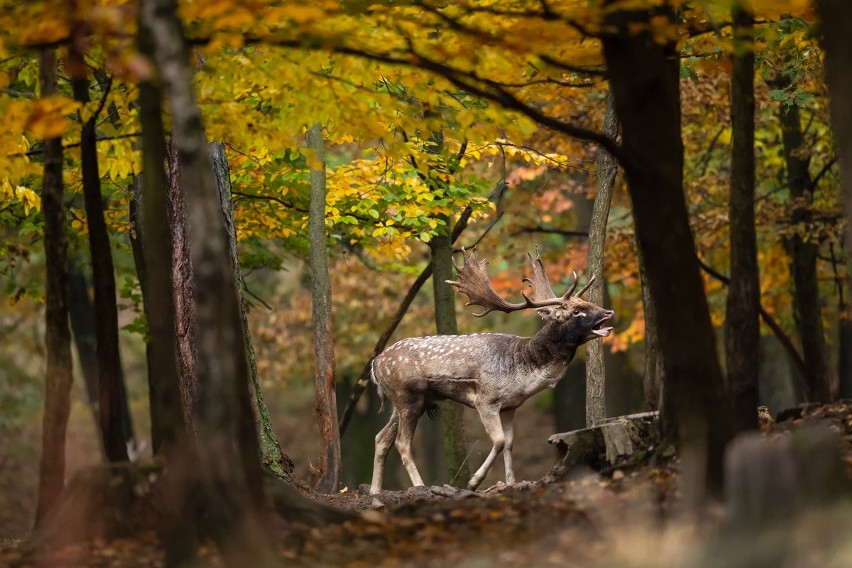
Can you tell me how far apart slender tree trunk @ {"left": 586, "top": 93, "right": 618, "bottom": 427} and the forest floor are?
3950mm

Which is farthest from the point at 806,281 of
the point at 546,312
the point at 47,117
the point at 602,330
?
the point at 47,117

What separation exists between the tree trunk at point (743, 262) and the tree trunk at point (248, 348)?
5598mm

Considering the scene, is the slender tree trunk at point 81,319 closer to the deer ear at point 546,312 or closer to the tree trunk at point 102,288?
the deer ear at point 546,312

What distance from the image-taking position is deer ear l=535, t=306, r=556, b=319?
1472 cm

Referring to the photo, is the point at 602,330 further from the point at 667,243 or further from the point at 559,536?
the point at 559,536

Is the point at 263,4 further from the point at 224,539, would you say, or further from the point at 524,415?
the point at 524,415

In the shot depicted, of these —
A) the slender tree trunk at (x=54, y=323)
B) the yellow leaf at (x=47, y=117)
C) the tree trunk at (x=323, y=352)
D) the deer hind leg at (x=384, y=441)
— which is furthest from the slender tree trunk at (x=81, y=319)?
the yellow leaf at (x=47, y=117)

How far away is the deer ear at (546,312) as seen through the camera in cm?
1472

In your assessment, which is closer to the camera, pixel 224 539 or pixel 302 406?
pixel 224 539

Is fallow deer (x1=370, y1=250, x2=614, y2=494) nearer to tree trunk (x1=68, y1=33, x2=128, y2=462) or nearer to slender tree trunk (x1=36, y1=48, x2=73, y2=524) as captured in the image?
tree trunk (x1=68, y1=33, x2=128, y2=462)

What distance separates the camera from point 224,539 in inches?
306

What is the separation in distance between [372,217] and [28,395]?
66.6 ft

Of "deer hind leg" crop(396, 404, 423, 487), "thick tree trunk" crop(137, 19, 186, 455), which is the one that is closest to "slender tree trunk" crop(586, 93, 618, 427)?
"deer hind leg" crop(396, 404, 423, 487)

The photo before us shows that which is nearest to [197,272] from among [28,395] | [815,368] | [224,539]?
[224,539]
